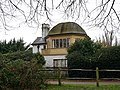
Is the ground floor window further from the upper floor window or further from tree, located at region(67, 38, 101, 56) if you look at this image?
tree, located at region(67, 38, 101, 56)

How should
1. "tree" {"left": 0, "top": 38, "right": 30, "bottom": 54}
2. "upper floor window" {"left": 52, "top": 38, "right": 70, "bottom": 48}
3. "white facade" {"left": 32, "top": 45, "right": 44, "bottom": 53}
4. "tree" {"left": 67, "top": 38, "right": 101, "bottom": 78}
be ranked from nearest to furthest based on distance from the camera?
"tree" {"left": 67, "top": 38, "right": 101, "bottom": 78}
"upper floor window" {"left": 52, "top": 38, "right": 70, "bottom": 48}
"tree" {"left": 0, "top": 38, "right": 30, "bottom": 54}
"white facade" {"left": 32, "top": 45, "right": 44, "bottom": 53}

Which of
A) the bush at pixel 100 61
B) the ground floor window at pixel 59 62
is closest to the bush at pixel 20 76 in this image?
the bush at pixel 100 61

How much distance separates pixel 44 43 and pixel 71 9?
140 feet

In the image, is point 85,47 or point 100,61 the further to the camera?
point 85,47

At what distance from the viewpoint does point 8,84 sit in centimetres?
1466

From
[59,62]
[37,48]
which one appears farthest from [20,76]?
[37,48]

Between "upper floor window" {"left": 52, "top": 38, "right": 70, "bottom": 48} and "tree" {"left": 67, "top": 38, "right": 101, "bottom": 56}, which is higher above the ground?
"upper floor window" {"left": 52, "top": 38, "right": 70, "bottom": 48}

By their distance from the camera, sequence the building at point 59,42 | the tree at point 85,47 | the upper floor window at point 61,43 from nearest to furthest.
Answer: the tree at point 85,47 < the building at point 59,42 < the upper floor window at point 61,43

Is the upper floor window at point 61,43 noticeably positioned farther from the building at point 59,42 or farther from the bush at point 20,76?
the bush at point 20,76

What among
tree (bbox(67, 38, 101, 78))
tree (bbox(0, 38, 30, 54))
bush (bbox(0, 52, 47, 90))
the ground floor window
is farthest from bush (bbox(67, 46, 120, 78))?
tree (bbox(0, 38, 30, 54))

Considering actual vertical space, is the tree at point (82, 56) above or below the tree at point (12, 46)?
below

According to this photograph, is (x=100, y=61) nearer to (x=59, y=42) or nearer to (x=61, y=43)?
(x=61, y=43)

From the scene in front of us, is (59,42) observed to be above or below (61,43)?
above

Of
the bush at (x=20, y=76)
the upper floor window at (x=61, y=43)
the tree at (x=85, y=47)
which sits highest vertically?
the upper floor window at (x=61, y=43)
